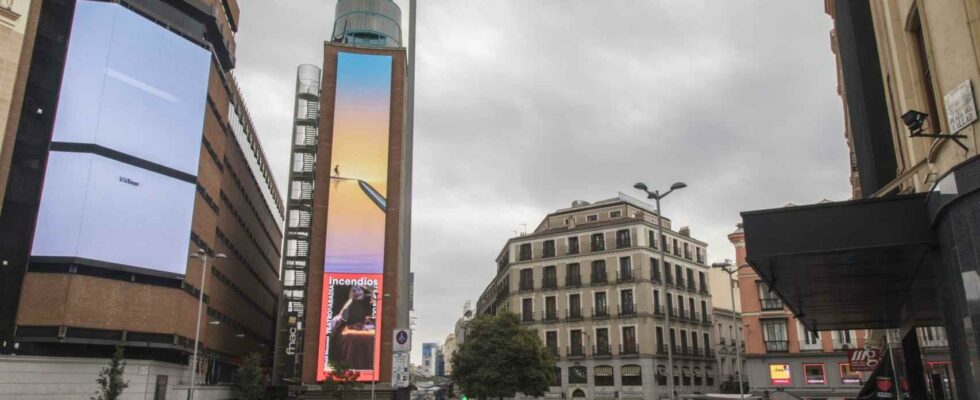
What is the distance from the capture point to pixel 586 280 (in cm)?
7631

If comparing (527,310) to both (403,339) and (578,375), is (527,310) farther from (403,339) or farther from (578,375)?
(403,339)

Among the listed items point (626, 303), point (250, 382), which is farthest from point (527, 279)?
point (250, 382)

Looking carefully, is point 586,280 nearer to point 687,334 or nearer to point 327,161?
point 687,334

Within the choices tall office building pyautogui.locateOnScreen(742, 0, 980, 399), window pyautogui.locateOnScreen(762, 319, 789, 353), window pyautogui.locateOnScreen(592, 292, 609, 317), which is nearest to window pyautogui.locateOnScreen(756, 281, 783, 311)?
window pyautogui.locateOnScreen(762, 319, 789, 353)

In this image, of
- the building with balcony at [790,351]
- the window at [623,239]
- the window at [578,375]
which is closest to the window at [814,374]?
the building with balcony at [790,351]

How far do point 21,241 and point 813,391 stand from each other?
57.5 meters

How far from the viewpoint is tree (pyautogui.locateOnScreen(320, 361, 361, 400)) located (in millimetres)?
54172

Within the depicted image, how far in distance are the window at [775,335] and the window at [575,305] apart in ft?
65.3

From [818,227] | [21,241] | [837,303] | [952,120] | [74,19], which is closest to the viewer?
[952,120]

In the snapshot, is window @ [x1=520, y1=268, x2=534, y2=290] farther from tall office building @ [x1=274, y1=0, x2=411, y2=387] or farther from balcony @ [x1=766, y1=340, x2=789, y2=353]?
balcony @ [x1=766, y1=340, x2=789, y2=353]

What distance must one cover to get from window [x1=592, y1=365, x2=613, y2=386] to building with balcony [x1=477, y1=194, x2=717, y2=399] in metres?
0.10

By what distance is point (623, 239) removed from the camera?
75.9m

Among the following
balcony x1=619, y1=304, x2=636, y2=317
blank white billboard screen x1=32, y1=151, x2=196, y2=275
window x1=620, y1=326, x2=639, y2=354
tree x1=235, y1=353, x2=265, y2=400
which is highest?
blank white billboard screen x1=32, y1=151, x2=196, y2=275

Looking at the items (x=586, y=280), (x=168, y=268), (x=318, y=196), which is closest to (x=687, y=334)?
(x=586, y=280)
